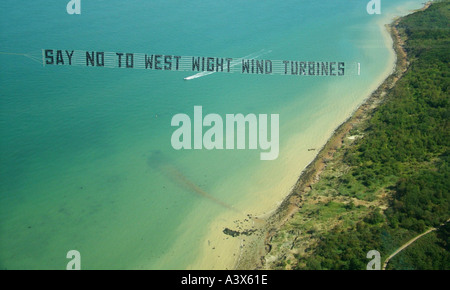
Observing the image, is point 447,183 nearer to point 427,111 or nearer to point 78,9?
point 427,111

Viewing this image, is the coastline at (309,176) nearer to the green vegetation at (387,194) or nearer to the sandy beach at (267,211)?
the sandy beach at (267,211)

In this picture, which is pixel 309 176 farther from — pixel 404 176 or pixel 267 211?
pixel 404 176

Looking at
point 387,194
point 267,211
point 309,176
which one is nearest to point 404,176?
point 387,194

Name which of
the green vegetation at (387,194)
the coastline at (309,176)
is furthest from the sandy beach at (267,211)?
the green vegetation at (387,194)

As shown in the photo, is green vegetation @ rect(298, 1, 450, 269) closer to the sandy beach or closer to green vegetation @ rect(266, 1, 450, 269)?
green vegetation @ rect(266, 1, 450, 269)

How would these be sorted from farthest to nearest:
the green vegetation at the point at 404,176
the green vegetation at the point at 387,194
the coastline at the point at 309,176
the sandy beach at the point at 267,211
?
the sandy beach at the point at 267,211, the coastline at the point at 309,176, the green vegetation at the point at 387,194, the green vegetation at the point at 404,176
